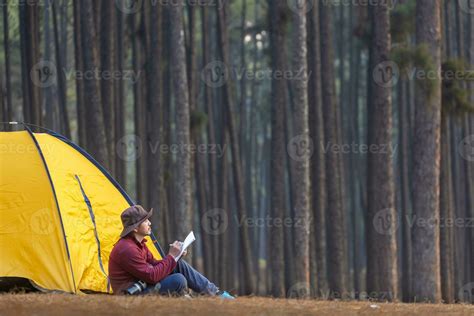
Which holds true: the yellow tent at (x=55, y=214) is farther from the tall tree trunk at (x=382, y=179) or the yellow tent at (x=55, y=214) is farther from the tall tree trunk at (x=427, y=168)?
the tall tree trunk at (x=382, y=179)

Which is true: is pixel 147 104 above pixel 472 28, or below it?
below

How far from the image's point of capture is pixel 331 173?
1043 inches

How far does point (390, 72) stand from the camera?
2139cm

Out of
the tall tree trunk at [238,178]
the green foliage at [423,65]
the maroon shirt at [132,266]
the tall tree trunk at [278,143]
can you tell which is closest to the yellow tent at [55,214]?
the maroon shirt at [132,266]

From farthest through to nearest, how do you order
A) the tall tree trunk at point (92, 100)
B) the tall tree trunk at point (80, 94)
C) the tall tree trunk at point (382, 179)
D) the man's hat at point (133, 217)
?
1. the tall tree trunk at point (80, 94)
2. the tall tree trunk at point (382, 179)
3. the tall tree trunk at point (92, 100)
4. the man's hat at point (133, 217)

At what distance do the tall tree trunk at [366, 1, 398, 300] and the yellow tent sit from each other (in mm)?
7473

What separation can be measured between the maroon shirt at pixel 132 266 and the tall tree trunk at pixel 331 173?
43.0 feet

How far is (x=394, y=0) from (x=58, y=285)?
17.0m

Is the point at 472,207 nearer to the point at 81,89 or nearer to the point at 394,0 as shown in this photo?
the point at 394,0

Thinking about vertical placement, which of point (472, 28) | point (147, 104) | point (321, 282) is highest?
point (472, 28)

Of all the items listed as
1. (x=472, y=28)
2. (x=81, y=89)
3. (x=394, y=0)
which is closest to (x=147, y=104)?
(x=81, y=89)

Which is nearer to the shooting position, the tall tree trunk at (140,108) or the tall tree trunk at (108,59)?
the tall tree trunk at (108,59)

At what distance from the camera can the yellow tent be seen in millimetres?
14102

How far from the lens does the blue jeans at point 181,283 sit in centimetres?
1233
